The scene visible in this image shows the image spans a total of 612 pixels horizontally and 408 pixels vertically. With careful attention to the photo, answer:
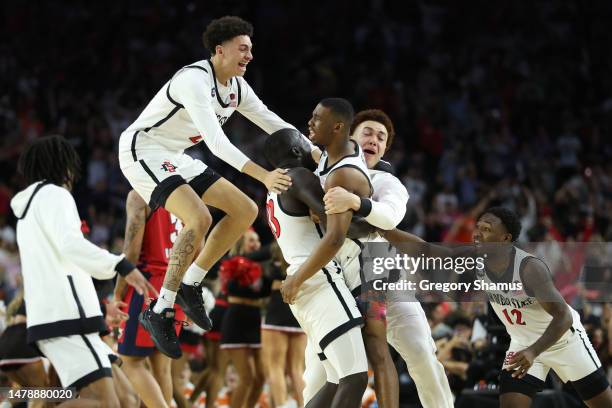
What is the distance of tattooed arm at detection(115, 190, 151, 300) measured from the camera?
7.27 meters

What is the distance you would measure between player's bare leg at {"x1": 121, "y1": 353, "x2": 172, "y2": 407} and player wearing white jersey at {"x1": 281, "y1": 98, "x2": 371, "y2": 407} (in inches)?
69.9

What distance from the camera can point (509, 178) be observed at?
1513 cm

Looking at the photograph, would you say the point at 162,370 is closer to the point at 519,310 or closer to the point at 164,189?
the point at 164,189

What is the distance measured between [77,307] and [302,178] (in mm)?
1411

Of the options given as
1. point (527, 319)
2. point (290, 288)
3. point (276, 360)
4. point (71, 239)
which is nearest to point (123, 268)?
point (71, 239)

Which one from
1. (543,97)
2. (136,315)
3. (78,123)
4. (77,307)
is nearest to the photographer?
(77,307)

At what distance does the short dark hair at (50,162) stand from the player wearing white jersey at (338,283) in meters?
1.35

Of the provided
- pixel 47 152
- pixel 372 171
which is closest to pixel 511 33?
pixel 372 171

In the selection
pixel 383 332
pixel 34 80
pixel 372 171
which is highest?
pixel 34 80

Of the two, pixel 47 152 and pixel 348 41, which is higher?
pixel 348 41

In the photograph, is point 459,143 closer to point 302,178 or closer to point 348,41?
point 348,41

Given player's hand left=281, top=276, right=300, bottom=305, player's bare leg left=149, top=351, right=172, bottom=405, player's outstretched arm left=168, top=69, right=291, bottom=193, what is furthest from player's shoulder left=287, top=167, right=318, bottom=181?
player's bare leg left=149, top=351, right=172, bottom=405

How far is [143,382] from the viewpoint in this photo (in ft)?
23.2

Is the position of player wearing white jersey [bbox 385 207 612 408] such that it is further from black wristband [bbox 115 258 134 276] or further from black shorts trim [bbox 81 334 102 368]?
black shorts trim [bbox 81 334 102 368]
